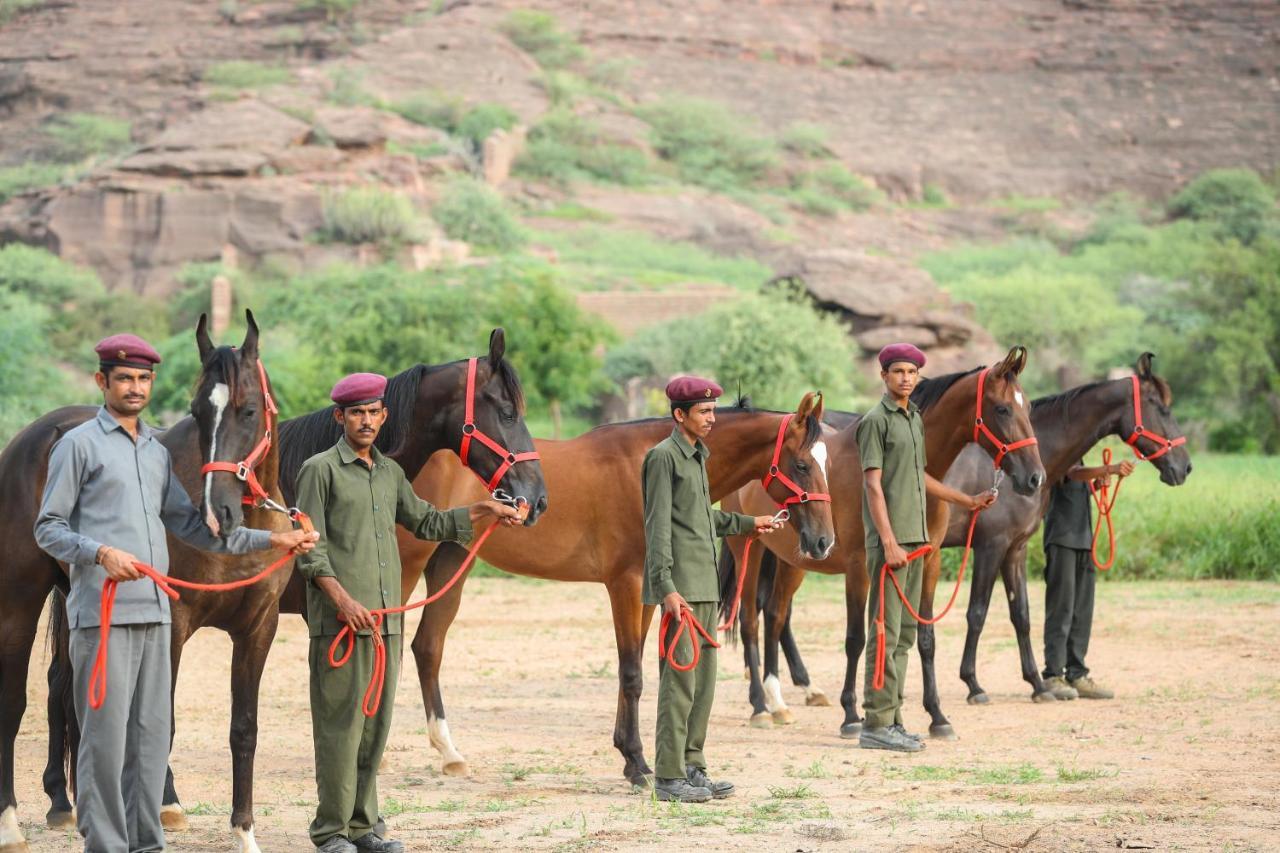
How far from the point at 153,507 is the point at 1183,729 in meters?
6.49

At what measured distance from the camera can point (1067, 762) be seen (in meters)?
8.78

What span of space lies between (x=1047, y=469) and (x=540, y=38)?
119m

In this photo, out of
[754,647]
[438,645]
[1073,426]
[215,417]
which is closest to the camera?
[215,417]

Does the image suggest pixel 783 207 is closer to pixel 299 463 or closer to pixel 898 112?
pixel 898 112

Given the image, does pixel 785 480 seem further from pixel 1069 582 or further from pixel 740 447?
pixel 1069 582

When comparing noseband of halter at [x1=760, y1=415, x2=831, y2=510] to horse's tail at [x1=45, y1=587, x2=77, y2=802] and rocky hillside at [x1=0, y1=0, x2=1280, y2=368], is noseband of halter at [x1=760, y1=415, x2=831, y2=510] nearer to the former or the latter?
horse's tail at [x1=45, y1=587, x2=77, y2=802]

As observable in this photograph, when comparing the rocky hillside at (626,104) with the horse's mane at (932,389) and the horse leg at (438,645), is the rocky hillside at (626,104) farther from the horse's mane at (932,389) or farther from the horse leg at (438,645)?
the horse leg at (438,645)

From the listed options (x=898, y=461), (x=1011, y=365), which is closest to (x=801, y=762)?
(x=898, y=461)

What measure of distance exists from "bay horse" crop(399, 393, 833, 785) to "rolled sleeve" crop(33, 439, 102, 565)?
108 inches

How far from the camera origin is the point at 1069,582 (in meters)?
12.0

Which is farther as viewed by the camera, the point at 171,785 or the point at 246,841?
the point at 171,785

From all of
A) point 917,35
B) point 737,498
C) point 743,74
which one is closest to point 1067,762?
point 737,498

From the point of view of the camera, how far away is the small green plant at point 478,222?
76.8 m

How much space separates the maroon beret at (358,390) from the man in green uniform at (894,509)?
3.56 metres
